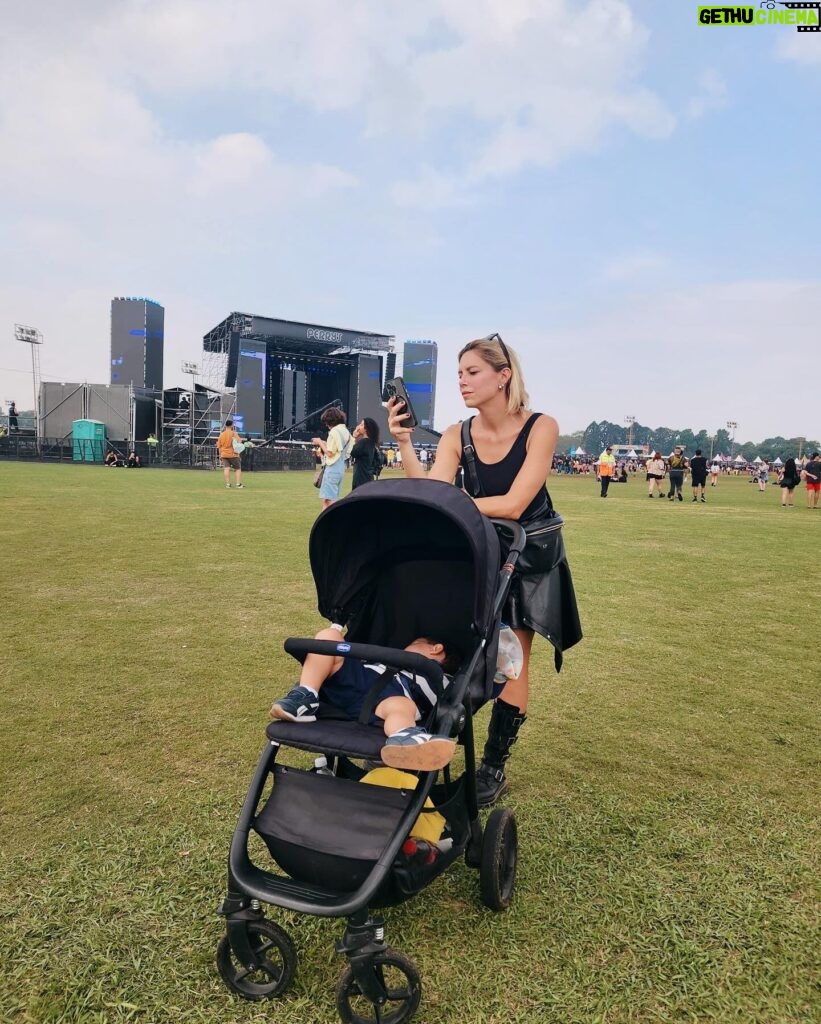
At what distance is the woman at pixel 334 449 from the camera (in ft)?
33.2

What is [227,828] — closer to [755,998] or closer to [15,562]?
[755,998]

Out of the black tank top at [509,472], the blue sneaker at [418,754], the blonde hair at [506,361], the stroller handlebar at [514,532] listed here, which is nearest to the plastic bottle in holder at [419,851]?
the blue sneaker at [418,754]

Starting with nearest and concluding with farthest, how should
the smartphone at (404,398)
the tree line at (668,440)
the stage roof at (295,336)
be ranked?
the smartphone at (404,398)
the stage roof at (295,336)
the tree line at (668,440)

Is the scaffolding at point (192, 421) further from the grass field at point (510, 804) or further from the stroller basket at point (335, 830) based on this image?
the stroller basket at point (335, 830)

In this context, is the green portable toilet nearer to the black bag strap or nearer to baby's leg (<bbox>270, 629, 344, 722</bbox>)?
the black bag strap

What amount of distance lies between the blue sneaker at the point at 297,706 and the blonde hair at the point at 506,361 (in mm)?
1344

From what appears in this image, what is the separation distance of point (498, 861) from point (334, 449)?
27.7 ft

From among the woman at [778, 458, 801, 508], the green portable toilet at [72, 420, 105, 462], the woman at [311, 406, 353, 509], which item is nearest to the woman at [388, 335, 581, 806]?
the woman at [311, 406, 353, 509]

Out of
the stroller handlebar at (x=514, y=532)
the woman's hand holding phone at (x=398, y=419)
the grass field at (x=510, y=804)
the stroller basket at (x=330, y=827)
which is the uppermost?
the woman's hand holding phone at (x=398, y=419)

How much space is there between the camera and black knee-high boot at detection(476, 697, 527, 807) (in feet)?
9.31

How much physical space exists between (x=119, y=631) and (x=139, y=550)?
3.63 m

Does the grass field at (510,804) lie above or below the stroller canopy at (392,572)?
below

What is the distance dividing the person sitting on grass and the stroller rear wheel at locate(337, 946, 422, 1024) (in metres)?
0.46

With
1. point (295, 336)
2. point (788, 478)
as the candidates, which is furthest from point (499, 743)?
point (295, 336)
